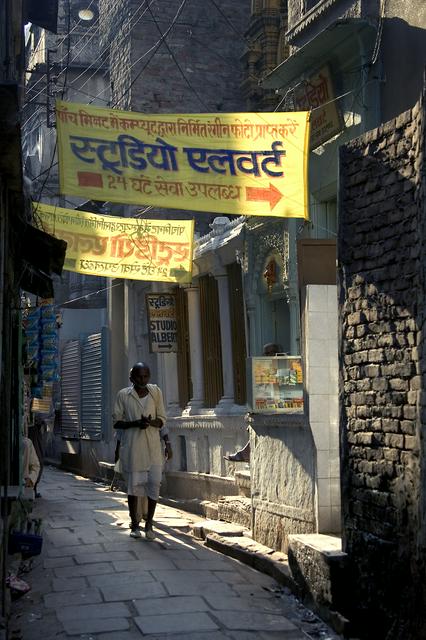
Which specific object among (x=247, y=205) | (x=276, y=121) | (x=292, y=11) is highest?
(x=292, y=11)

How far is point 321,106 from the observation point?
12156 mm

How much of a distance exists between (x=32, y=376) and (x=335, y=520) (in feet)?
22.9

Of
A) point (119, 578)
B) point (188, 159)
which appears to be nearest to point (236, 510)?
point (119, 578)

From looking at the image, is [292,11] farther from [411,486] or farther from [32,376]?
[411,486]

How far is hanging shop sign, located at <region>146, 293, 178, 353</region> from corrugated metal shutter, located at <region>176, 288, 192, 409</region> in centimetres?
A: 30

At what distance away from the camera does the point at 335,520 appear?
8.37 m

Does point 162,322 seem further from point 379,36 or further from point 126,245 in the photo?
point 379,36

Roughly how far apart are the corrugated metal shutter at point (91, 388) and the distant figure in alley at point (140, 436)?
491 inches

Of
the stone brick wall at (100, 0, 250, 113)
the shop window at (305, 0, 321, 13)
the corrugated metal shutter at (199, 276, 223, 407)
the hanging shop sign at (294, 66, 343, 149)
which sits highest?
the stone brick wall at (100, 0, 250, 113)

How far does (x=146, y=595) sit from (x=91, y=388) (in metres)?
16.8

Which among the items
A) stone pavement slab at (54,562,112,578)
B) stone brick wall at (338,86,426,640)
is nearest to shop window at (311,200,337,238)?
stone brick wall at (338,86,426,640)

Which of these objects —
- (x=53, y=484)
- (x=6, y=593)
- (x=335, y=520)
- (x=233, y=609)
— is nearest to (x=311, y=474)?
(x=335, y=520)

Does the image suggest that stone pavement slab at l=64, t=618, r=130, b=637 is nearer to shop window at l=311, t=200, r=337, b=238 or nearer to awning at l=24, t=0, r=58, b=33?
shop window at l=311, t=200, r=337, b=238

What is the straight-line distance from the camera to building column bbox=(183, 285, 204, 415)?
16953 millimetres
